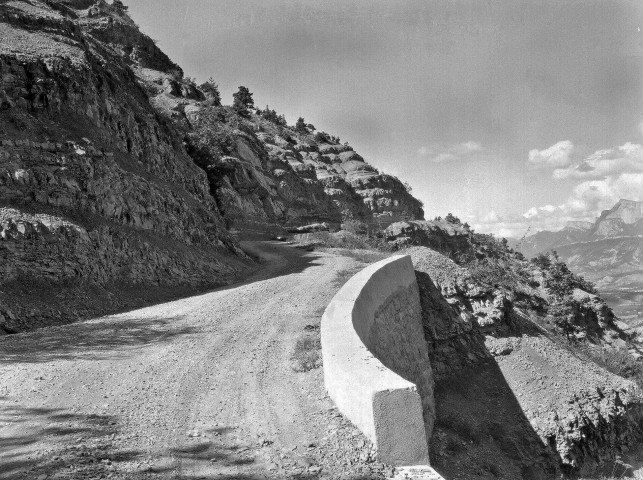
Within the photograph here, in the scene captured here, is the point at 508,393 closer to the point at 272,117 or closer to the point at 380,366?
the point at 380,366

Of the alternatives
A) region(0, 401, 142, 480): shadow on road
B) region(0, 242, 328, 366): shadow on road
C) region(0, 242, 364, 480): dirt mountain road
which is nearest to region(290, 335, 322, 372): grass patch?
region(0, 242, 364, 480): dirt mountain road

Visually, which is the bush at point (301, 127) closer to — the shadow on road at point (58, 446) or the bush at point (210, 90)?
the bush at point (210, 90)

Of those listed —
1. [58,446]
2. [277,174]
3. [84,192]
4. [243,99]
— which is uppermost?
[243,99]

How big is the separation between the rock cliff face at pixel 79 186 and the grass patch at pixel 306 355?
20.6 ft

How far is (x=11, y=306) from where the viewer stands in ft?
32.0

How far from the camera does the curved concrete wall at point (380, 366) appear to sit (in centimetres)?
424

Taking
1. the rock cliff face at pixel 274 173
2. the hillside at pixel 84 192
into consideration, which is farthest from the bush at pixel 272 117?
the hillside at pixel 84 192

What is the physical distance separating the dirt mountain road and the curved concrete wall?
58cm

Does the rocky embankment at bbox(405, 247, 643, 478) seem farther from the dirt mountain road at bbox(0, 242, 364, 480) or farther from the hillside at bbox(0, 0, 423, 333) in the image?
the hillside at bbox(0, 0, 423, 333)

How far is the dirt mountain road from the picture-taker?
419 cm

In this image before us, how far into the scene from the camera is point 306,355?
24.5 feet

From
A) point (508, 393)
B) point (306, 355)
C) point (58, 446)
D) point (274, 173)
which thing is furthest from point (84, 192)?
point (274, 173)

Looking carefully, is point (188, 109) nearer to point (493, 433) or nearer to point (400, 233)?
point (400, 233)

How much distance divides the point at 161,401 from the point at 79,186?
10427 millimetres
